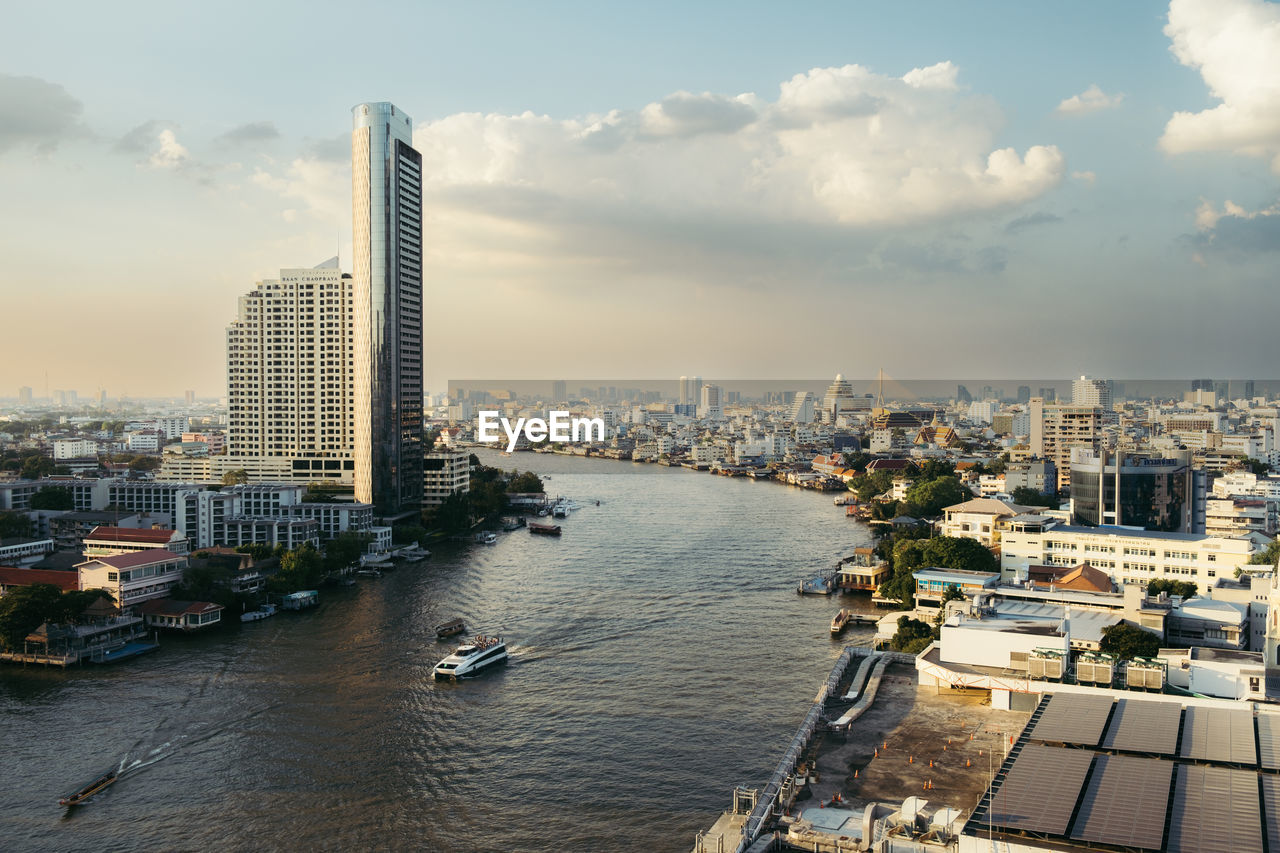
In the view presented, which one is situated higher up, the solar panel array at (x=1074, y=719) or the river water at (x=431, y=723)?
the solar panel array at (x=1074, y=719)

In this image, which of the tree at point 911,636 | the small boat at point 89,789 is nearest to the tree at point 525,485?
the tree at point 911,636

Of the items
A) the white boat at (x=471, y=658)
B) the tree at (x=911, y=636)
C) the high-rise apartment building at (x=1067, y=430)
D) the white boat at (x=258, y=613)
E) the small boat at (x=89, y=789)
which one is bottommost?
Answer: the small boat at (x=89, y=789)

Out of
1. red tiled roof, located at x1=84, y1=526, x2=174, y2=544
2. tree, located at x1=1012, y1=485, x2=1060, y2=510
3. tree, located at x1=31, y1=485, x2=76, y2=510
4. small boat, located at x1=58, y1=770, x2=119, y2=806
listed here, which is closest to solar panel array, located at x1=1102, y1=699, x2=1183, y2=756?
small boat, located at x1=58, y1=770, x2=119, y2=806

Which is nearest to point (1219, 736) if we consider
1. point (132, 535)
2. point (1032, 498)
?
point (132, 535)

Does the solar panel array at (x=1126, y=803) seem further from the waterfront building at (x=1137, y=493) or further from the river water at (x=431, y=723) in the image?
the waterfront building at (x=1137, y=493)

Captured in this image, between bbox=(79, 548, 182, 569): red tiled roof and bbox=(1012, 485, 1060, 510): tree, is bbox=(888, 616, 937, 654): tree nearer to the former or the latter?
bbox=(79, 548, 182, 569): red tiled roof

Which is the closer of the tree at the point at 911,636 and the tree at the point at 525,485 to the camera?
the tree at the point at 911,636
